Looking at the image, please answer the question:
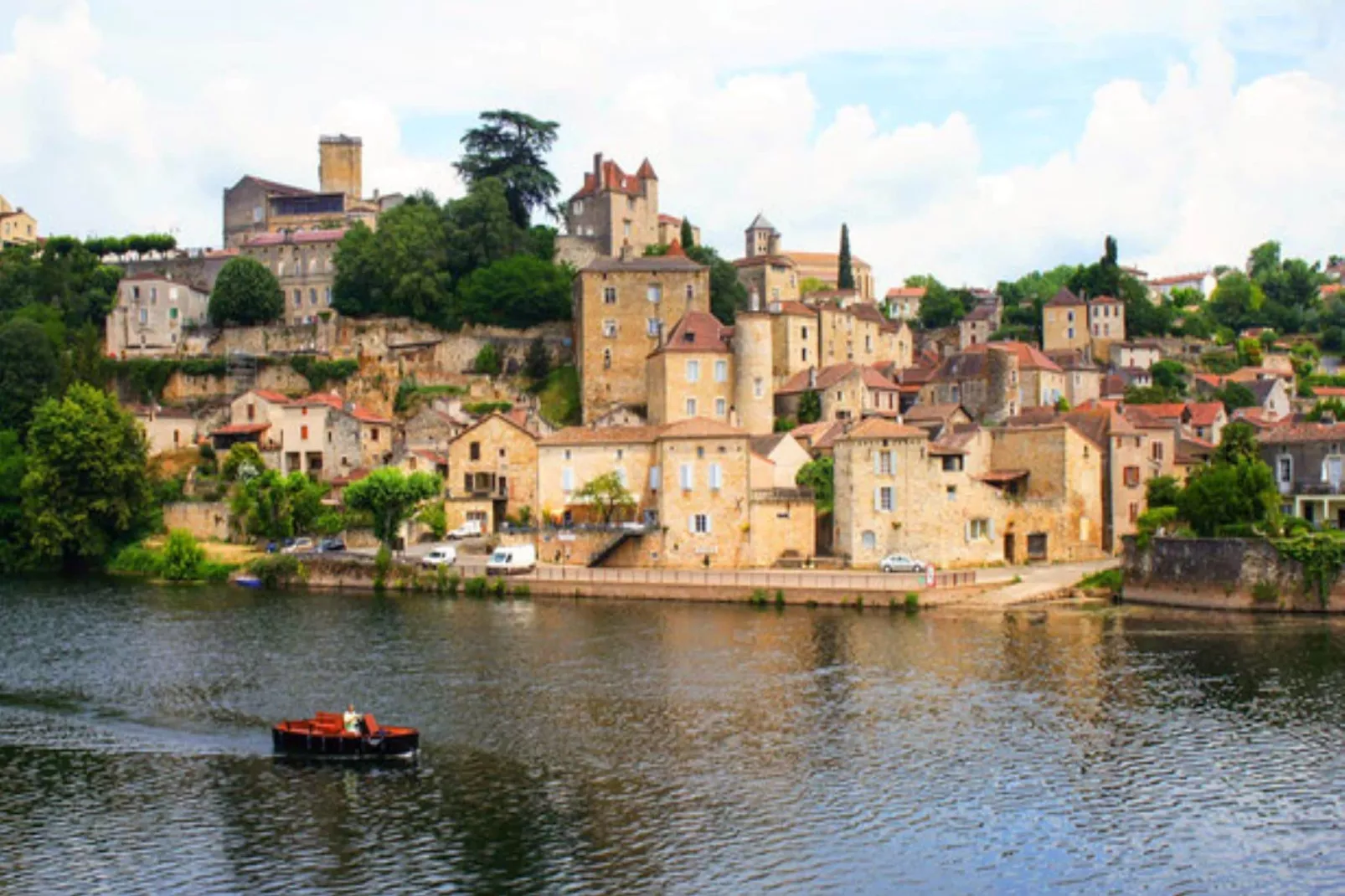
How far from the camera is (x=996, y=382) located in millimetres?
66062

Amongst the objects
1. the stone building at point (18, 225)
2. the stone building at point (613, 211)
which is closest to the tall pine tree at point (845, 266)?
the stone building at point (613, 211)

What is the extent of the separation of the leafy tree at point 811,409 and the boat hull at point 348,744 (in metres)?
38.6

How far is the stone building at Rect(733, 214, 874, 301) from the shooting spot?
3907 inches

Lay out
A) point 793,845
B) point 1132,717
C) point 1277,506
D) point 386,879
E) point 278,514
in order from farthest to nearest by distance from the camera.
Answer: point 278,514 → point 1277,506 → point 1132,717 → point 793,845 → point 386,879

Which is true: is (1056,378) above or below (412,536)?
above

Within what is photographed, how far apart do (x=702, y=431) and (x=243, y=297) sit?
1403 inches

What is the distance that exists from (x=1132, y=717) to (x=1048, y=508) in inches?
869

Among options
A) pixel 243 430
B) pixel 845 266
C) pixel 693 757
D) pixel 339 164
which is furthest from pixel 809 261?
pixel 693 757

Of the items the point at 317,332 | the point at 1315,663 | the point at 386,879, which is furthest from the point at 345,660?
the point at 317,332

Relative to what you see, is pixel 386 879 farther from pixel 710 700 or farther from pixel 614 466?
pixel 614 466

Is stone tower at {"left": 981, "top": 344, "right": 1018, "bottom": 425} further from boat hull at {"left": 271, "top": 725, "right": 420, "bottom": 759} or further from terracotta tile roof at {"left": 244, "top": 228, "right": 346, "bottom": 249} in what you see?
boat hull at {"left": 271, "top": 725, "right": 420, "bottom": 759}

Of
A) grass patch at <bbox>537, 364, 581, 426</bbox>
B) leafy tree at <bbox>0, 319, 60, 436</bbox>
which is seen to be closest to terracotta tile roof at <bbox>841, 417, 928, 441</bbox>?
grass patch at <bbox>537, 364, 581, 426</bbox>

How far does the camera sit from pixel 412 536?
186ft

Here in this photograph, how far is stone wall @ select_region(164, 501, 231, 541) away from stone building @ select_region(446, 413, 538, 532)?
11.3 meters
